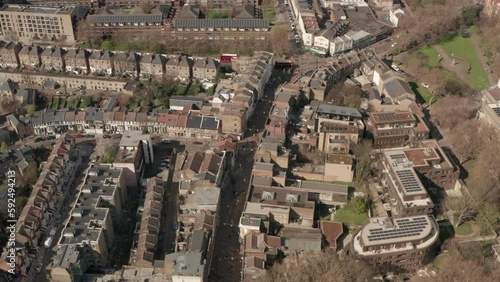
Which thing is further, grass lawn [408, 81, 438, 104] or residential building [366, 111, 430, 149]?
grass lawn [408, 81, 438, 104]

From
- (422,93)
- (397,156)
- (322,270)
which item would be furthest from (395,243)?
(422,93)

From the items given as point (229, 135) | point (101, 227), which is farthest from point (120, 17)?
point (101, 227)

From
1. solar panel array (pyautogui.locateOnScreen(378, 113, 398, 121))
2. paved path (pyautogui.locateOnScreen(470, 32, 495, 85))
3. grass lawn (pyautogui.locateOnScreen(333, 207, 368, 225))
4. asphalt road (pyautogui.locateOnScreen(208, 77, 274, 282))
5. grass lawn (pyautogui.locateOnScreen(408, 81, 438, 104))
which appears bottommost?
asphalt road (pyautogui.locateOnScreen(208, 77, 274, 282))

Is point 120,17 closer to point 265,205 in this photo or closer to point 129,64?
point 129,64

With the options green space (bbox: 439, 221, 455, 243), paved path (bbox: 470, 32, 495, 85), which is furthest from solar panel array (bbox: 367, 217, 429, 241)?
paved path (bbox: 470, 32, 495, 85)

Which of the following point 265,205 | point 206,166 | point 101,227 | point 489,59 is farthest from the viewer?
point 489,59

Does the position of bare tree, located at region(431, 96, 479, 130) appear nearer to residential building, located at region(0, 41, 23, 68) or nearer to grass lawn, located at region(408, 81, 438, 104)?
grass lawn, located at region(408, 81, 438, 104)
